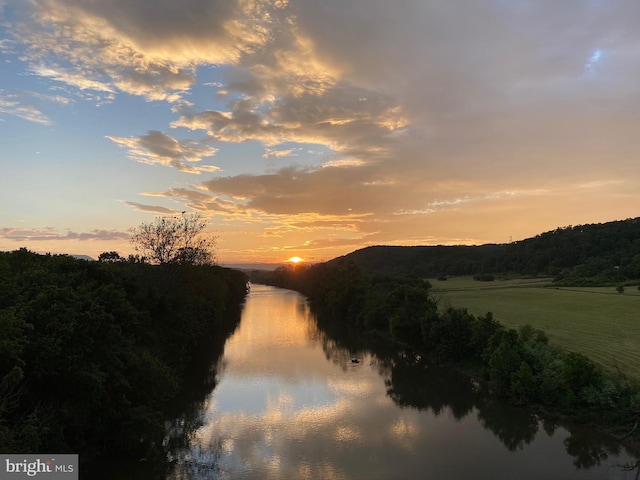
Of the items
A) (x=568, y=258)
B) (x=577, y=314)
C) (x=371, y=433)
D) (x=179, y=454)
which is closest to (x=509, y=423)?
(x=371, y=433)

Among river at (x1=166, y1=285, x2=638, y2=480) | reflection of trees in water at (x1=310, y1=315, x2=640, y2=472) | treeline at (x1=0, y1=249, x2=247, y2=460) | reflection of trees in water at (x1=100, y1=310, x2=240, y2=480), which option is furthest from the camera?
reflection of trees in water at (x1=310, y1=315, x2=640, y2=472)

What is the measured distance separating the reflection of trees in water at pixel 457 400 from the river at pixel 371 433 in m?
0.09

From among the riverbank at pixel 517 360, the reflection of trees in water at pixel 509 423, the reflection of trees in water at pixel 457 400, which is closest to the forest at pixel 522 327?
the riverbank at pixel 517 360

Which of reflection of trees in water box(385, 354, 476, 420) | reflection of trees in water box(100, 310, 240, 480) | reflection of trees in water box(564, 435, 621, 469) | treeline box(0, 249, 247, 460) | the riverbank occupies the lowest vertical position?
reflection of trees in water box(564, 435, 621, 469)

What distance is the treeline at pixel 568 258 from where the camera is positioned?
3332 inches

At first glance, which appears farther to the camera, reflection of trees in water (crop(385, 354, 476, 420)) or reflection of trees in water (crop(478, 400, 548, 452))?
reflection of trees in water (crop(385, 354, 476, 420))

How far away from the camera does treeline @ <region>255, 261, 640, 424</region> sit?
27.1m

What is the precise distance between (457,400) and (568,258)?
89.1 meters

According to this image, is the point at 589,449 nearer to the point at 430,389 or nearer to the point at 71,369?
the point at 430,389

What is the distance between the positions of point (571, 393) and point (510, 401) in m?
4.27
